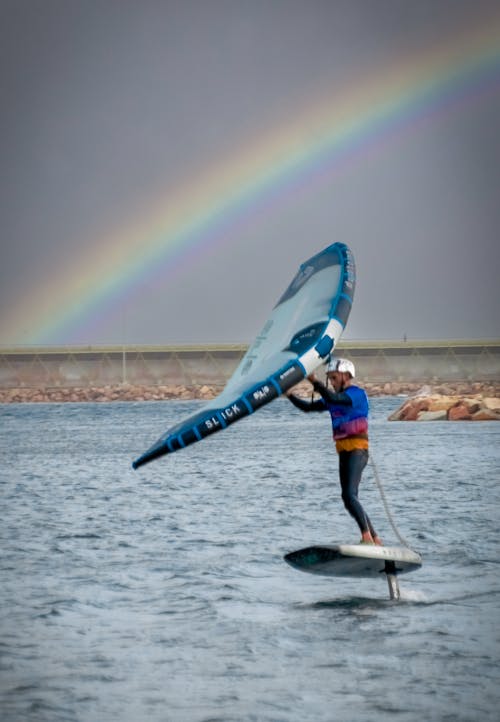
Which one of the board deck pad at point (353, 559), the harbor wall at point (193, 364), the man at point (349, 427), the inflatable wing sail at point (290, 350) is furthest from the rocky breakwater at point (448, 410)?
the harbor wall at point (193, 364)

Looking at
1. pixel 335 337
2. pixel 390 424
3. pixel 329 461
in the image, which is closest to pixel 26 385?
pixel 390 424

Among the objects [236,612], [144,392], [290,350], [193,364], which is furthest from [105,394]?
[290,350]

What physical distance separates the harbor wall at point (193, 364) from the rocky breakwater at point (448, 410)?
66002 millimetres

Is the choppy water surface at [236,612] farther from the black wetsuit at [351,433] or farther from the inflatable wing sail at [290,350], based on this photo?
the inflatable wing sail at [290,350]

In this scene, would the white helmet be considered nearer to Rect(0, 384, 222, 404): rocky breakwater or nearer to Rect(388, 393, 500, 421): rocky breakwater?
Rect(388, 393, 500, 421): rocky breakwater

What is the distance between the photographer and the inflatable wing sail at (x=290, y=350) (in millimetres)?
10234

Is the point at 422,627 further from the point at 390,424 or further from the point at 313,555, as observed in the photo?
the point at 390,424

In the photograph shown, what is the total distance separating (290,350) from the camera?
428 inches

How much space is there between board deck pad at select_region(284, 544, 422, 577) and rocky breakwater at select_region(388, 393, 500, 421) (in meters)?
52.7

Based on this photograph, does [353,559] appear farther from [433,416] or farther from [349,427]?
[433,416]

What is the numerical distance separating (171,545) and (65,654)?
6725 mm

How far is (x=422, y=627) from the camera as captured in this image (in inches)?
419

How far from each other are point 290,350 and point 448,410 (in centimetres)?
5659

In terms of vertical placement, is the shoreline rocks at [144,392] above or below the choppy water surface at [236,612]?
above
